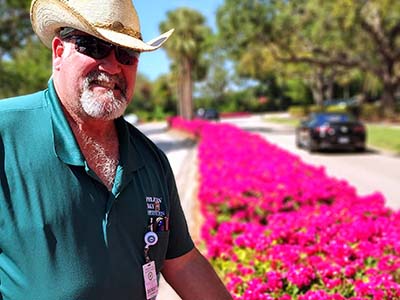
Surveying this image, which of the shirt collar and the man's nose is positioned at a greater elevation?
the man's nose

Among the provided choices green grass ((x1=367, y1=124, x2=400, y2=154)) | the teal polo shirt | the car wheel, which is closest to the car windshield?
the car wheel

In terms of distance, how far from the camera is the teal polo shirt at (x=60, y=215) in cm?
152

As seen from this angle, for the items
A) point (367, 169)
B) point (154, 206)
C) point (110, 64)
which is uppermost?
point (110, 64)

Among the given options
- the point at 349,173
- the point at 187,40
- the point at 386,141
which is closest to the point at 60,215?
the point at 349,173

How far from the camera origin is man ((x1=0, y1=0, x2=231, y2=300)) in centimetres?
153

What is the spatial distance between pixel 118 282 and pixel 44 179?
1.48 feet

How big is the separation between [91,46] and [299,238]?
2.47 meters

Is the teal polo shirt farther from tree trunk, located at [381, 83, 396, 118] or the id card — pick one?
tree trunk, located at [381, 83, 396, 118]

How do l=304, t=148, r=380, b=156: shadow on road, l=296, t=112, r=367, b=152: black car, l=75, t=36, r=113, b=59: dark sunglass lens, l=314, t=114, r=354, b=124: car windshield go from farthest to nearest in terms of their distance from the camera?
l=314, t=114, r=354, b=124: car windshield → l=304, t=148, r=380, b=156: shadow on road → l=296, t=112, r=367, b=152: black car → l=75, t=36, r=113, b=59: dark sunglass lens

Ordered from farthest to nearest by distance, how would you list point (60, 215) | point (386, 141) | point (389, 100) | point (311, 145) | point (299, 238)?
point (389, 100) → point (386, 141) → point (311, 145) → point (299, 238) → point (60, 215)

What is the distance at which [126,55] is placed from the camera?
6.10ft

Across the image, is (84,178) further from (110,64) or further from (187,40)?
(187,40)

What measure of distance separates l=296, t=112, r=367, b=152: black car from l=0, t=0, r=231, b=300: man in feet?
46.4

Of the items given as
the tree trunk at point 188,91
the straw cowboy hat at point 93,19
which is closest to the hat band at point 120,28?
the straw cowboy hat at point 93,19
